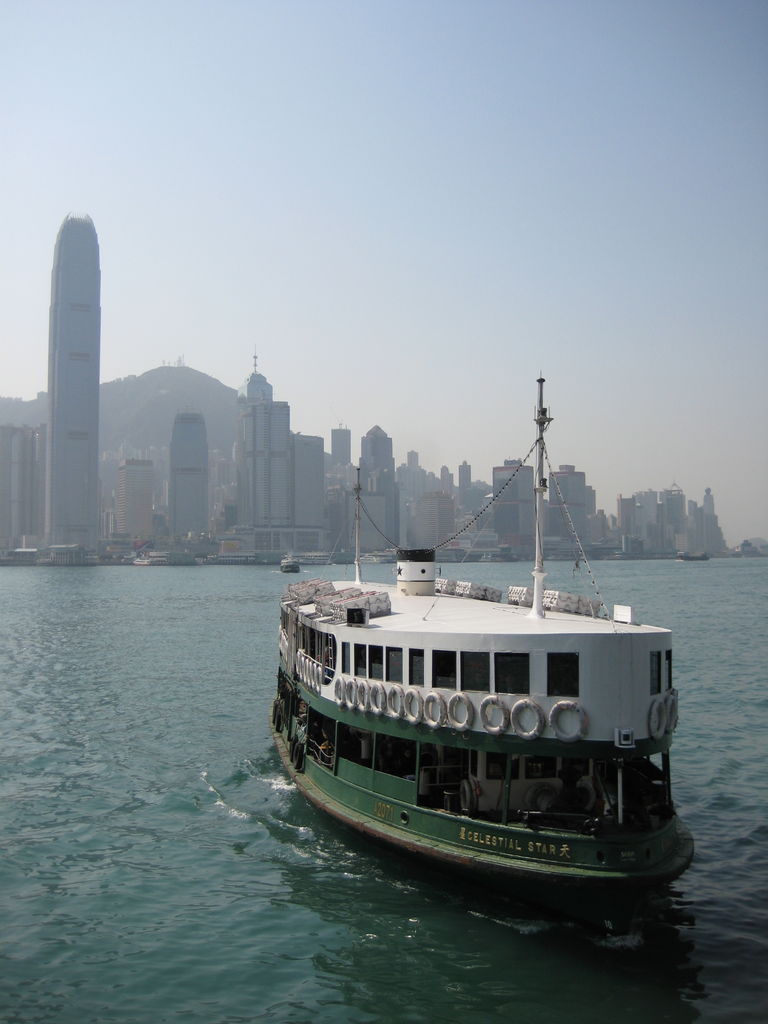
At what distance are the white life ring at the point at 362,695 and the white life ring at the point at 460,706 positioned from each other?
8.87 ft

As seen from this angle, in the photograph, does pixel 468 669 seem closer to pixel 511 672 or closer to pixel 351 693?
pixel 511 672

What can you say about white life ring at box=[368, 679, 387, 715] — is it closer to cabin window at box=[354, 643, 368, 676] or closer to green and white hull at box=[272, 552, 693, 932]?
green and white hull at box=[272, 552, 693, 932]

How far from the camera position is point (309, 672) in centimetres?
2367

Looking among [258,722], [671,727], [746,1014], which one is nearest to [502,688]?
[671,727]

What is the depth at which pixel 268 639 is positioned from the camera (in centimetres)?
6531

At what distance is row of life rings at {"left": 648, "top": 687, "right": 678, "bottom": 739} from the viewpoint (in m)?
16.1

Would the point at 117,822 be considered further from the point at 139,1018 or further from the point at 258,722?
the point at 258,722

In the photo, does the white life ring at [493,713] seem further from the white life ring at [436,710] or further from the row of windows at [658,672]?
the row of windows at [658,672]

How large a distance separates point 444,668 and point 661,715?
441cm

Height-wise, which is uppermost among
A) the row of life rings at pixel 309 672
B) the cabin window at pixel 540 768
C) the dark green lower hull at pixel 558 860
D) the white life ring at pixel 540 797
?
the row of life rings at pixel 309 672

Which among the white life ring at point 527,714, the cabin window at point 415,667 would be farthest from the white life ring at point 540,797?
the cabin window at point 415,667

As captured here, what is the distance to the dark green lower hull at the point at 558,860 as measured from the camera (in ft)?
49.7

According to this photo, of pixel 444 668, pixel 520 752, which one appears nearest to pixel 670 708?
pixel 520 752

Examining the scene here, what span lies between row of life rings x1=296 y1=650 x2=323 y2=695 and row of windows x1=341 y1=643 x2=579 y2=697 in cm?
285
